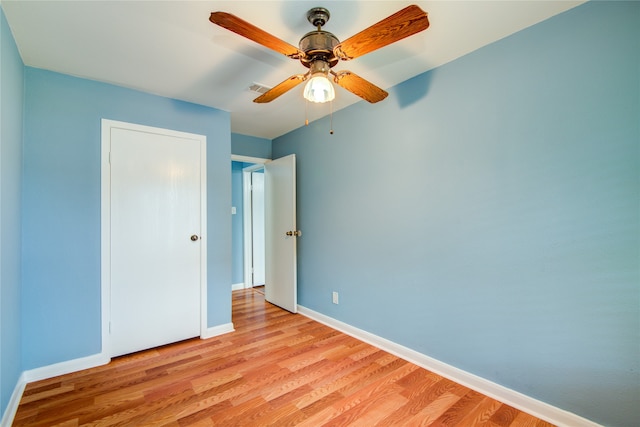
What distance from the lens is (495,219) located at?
1874mm

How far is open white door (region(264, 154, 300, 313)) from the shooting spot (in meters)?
3.44

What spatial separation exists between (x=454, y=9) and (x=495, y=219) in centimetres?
128

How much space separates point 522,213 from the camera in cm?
176

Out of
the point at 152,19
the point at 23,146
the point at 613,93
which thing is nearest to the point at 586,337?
the point at 613,93

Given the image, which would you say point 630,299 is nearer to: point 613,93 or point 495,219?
point 495,219

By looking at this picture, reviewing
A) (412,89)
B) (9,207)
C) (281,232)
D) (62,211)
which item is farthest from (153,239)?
(412,89)

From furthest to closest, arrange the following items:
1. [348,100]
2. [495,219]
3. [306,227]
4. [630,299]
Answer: [306,227]
[348,100]
[495,219]
[630,299]

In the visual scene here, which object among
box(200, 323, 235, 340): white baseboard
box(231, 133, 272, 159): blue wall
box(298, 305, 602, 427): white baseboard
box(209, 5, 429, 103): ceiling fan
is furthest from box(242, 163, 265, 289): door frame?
box(209, 5, 429, 103): ceiling fan

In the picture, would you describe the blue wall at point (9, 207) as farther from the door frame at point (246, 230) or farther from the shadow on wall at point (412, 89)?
the door frame at point (246, 230)

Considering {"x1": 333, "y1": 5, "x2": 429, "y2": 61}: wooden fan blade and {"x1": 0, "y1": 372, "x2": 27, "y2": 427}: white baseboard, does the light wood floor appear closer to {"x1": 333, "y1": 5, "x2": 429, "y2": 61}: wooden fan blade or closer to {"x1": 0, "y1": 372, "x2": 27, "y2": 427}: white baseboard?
{"x1": 0, "y1": 372, "x2": 27, "y2": 427}: white baseboard

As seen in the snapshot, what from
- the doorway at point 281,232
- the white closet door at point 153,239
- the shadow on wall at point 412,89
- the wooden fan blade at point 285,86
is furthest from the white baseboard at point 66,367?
the shadow on wall at point 412,89

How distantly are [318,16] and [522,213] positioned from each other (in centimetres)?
168

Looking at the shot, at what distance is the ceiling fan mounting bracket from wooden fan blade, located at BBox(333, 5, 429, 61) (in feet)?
0.95

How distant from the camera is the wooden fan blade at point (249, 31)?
3.77ft
